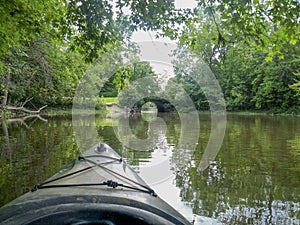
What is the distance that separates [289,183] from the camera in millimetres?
4625

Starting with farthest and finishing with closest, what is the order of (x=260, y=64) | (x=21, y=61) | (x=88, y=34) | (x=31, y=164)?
(x=260, y=64), (x=21, y=61), (x=31, y=164), (x=88, y=34)

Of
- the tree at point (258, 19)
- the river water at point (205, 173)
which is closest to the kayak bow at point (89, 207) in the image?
the river water at point (205, 173)

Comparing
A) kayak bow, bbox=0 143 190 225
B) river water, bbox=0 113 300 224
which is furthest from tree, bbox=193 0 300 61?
kayak bow, bbox=0 143 190 225

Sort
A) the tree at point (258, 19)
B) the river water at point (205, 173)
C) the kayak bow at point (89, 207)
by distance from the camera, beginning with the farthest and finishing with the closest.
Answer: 1. the river water at point (205, 173)
2. the tree at point (258, 19)
3. the kayak bow at point (89, 207)

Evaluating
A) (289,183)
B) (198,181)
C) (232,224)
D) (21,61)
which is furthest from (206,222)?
(21,61)

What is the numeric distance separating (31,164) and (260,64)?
83.0 ft

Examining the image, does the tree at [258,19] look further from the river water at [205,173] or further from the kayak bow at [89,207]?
the kayak bow at [89,207]

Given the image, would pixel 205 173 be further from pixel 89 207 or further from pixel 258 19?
pixel 89 207

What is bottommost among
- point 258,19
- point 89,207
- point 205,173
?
point 205,173

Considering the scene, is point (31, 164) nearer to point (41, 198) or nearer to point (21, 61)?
point (41, 198)

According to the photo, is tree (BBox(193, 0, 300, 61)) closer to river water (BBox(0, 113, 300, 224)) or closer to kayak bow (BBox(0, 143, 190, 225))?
river water (BBox(0, 113, 300, 224))

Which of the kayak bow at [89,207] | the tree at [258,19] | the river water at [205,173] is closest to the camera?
the kayak bow at [89,207]

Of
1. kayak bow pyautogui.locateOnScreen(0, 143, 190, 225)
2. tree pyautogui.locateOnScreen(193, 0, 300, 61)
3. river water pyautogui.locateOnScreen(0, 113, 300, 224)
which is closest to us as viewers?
kayak bow pyautogui.locateOnScreen(0, 143, 190, 225)

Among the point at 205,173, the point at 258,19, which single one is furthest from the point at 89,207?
the point at 205,173
